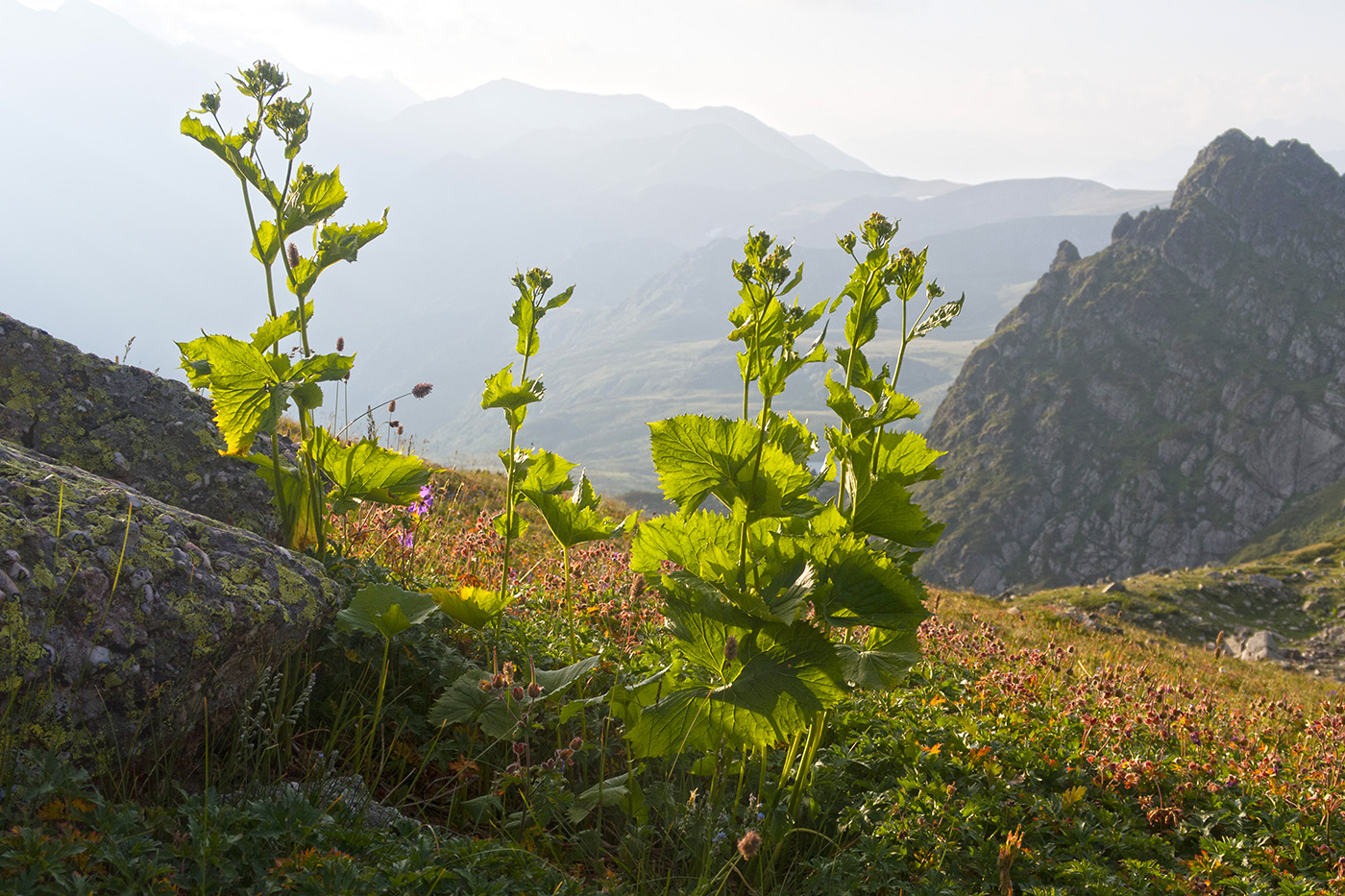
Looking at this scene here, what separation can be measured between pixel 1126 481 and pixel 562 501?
163m

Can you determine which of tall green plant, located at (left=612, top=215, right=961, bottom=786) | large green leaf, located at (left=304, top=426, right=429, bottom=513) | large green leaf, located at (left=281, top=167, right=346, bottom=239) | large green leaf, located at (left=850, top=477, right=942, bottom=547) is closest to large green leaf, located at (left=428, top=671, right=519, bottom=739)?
tall green plant, located at (left=612, top=215, right=961, bottom=786)

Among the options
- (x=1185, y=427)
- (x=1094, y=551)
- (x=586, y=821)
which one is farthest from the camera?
(x=1185, y=427)

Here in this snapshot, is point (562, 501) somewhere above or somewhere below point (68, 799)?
above

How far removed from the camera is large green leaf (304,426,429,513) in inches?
163

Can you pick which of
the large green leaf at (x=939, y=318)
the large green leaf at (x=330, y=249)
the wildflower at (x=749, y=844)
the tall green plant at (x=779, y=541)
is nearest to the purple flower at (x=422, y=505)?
the large green leaf at (x=330, y=249)

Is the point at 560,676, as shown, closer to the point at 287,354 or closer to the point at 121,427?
the point at 287,354

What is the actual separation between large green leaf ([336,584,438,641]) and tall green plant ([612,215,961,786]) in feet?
3.57

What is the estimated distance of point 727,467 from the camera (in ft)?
9.38

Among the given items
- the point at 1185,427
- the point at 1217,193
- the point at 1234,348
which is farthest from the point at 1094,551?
the point at 1217,193

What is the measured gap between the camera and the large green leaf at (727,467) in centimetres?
282

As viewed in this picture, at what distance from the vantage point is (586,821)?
3691mm

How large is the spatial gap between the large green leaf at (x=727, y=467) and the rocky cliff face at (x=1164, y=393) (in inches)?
5226

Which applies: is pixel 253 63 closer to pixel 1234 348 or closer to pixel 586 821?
pixel 586 821

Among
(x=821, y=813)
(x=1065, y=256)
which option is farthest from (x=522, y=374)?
(x=1065, y=256)
